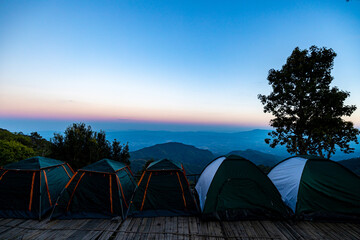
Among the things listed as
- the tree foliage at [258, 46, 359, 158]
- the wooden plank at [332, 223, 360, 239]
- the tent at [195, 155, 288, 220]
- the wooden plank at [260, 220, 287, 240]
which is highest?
the tree foliage at [258, 46, 359, 158]

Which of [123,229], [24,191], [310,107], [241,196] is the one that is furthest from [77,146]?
[310,107]

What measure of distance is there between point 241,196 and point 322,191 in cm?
278

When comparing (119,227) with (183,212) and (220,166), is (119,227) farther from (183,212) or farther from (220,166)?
(220,166)

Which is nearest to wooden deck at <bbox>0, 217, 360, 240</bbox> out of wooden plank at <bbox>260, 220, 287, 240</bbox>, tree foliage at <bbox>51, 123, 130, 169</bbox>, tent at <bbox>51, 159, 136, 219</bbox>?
wooden plank at <bbox>260, 220, 287, 240</bbox>

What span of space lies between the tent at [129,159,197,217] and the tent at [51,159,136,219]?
2.09 ft

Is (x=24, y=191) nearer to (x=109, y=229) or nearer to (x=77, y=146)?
(x=109, y=229)

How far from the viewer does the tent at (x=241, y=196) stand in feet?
16.9

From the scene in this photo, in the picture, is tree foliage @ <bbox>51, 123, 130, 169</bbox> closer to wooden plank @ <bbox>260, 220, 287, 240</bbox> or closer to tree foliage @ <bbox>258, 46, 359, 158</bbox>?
wooden plank @ <bbox>260, 220, 287, 240</bbox>

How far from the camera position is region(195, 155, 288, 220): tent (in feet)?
16.9

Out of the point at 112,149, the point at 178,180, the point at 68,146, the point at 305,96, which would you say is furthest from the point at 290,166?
the point at 68,146

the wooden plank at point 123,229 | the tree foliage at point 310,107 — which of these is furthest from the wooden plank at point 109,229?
the tree foliage at point 310,107

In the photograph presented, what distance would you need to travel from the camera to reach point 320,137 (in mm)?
10734

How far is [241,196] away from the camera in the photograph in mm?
5289

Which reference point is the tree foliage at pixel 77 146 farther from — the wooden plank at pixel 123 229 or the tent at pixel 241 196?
the tent at pixel 241 196
